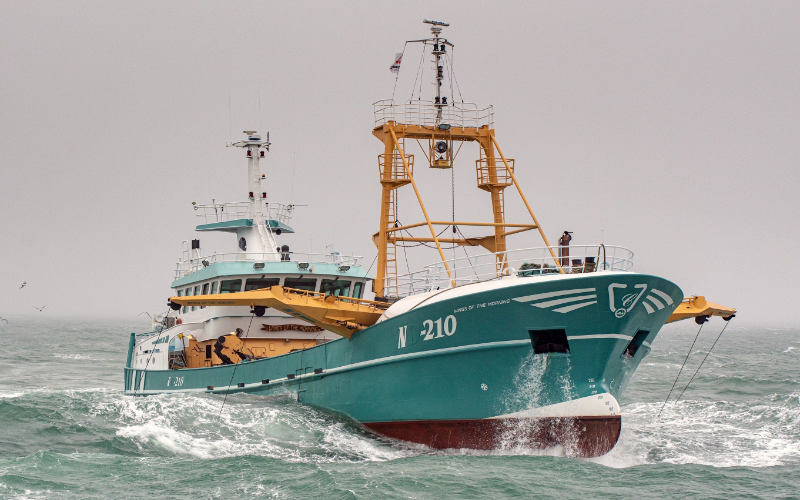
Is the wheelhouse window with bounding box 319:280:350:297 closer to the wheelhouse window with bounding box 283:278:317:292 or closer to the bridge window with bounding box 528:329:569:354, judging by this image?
the wheelhouse window with bounding box 283:278:317:292

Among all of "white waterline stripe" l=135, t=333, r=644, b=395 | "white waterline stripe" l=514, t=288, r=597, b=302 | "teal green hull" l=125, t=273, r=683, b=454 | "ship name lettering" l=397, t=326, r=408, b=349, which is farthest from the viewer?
"ship name lettering" l=397, t=326, r=408, b=349

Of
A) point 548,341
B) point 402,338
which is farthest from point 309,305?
point 548,341

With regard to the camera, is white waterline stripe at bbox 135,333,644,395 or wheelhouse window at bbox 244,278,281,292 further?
wheelhouse window at bbox 244,278,281,292

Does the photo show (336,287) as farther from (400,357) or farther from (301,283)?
(400,357)

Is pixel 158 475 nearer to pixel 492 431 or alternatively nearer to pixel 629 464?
pixel 492 431

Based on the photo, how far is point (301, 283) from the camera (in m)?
22.4

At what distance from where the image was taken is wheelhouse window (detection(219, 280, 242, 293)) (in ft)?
73.3

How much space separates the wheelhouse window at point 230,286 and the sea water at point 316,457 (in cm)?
311

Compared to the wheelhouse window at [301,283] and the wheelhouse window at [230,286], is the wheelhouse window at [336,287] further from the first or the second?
the wheelhouse window at [230,286]

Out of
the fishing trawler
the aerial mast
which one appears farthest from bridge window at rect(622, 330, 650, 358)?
the aerial mast

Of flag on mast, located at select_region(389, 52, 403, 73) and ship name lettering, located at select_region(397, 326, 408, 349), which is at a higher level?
flag on mast, located at select_region(389, 52, 403, 73)

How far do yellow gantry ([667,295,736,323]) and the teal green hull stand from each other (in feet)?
9.33

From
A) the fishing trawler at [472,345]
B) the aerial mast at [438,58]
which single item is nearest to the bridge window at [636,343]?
the fishing trawler at [472,345]

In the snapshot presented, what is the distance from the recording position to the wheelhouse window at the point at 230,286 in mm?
22328
